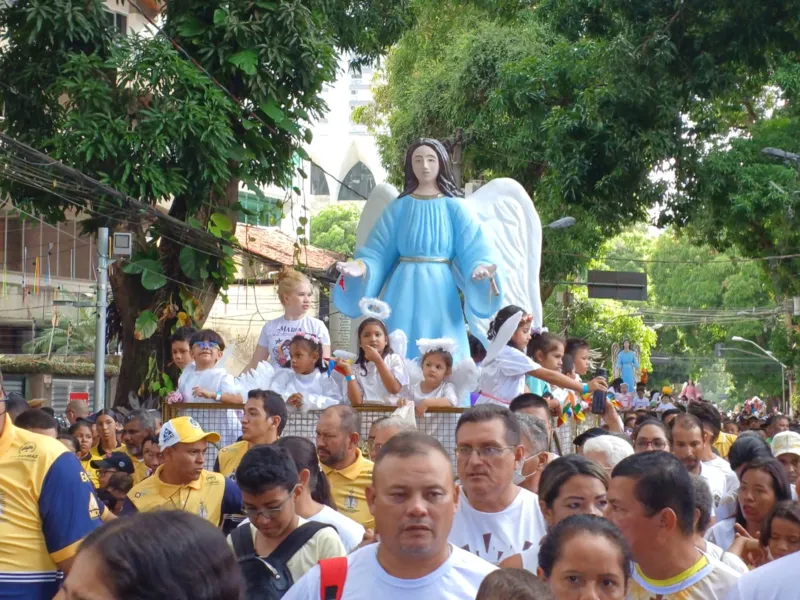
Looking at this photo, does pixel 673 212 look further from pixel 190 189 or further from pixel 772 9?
pixel 190 189

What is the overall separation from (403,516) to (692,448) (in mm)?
A: 3994

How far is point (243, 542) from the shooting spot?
15.6 feet

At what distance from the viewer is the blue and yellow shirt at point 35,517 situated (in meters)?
4.63

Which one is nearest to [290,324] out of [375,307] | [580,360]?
[375,307]

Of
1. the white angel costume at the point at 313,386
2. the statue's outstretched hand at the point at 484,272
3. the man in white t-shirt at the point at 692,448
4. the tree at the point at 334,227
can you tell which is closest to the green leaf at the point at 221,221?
the statue's outstretched hand at the point at 484,272

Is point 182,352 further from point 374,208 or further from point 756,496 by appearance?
point 756,496

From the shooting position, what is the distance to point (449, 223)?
38.0 feet

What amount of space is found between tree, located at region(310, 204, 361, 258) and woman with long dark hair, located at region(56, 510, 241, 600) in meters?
56.6

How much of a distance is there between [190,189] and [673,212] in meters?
7.79

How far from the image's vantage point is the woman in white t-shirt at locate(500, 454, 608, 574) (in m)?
4.73

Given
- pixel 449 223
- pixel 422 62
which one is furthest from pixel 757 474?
pixel 422 62

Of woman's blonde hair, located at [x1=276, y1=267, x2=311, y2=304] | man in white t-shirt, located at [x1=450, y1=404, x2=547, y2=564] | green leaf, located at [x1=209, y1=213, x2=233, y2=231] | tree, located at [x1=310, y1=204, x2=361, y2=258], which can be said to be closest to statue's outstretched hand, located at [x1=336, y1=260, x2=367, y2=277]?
woman's blonde hair, located at [x1=276, y1=267, x2=311, y2=304]

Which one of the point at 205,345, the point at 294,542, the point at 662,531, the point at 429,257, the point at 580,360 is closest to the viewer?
the point at 662,531

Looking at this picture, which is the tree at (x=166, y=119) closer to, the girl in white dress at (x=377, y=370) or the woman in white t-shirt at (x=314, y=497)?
the girl in white dress at (x=377, y=370)
